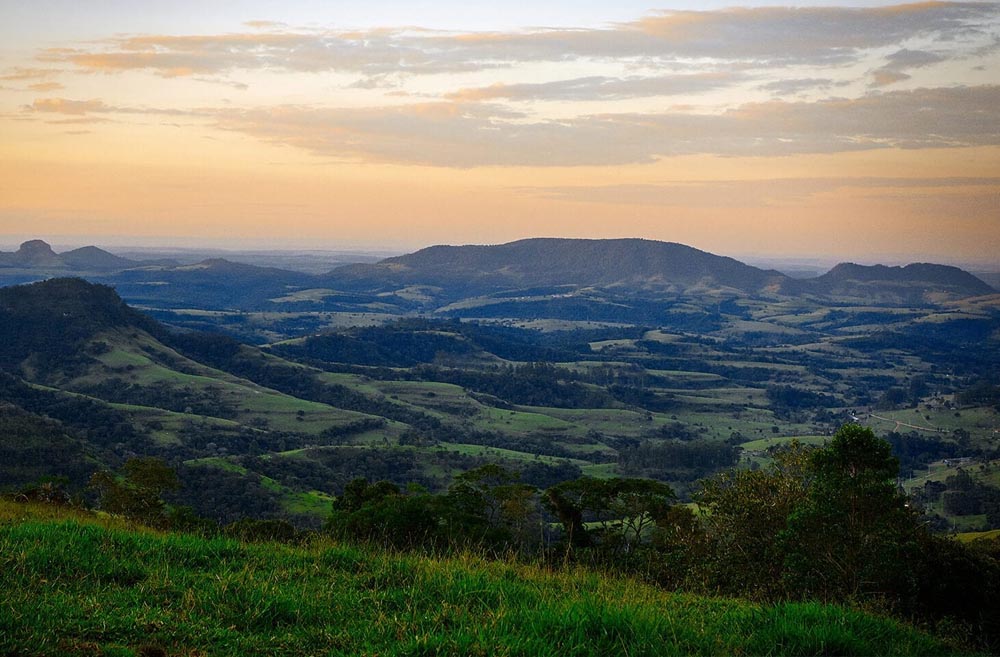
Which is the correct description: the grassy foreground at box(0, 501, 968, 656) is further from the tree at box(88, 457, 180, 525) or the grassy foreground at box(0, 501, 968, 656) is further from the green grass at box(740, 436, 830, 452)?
the green grass at box(740, 436, 830, 452)

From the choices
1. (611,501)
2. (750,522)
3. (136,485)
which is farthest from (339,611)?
(136,485)

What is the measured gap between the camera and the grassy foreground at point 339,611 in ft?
21.2

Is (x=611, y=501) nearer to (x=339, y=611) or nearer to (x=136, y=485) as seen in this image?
(x=136, y=485)

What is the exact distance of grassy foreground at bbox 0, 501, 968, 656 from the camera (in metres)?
6.47

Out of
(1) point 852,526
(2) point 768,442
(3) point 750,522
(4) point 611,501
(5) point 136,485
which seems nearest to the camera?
(1) point 852,526

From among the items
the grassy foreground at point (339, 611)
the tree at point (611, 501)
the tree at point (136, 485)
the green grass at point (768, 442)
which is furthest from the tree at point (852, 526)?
the green grass at point (768, 442)

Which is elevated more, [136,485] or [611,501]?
[136,485]

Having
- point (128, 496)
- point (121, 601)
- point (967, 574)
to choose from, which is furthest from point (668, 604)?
point (128, 496)

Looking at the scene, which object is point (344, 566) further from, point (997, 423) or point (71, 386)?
point (997, 423)

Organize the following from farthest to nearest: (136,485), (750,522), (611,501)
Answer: (611,501), (136,485), (750,522)

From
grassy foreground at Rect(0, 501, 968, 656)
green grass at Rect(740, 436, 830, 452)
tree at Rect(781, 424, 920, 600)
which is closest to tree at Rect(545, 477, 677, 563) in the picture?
tree at Rect(781, 424, 920, 600)

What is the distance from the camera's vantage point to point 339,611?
7.43 m

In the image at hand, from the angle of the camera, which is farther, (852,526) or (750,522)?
(750,522)

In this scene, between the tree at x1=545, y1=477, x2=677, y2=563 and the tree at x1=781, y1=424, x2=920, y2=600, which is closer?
the tree at x1=781, y1=424, x2=920, y2=600
